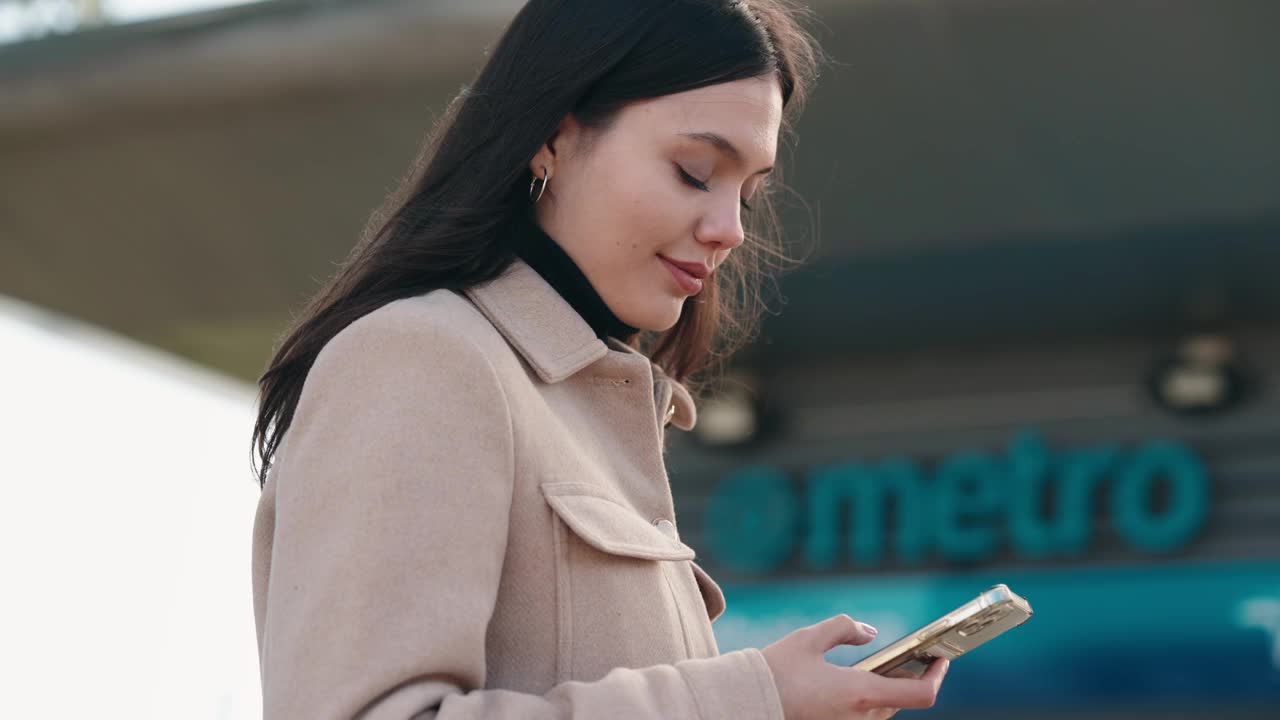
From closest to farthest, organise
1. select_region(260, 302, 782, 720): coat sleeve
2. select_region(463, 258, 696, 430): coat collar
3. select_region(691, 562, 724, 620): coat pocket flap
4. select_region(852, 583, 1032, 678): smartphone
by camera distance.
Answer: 1. select_region(260, 302, 782, 720): coat sleeve
2. select_region(852, 583, 1032, 678): smartphone
3. select_region(463, 258, 696, 430): coat collar
4. select_region(691, 562, 724, 620): coat pocket flap

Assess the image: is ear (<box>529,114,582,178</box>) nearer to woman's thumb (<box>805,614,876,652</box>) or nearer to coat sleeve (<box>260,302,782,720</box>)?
coat sleeve (<box>260,302,782,720</box>)

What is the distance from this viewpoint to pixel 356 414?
1386 mm

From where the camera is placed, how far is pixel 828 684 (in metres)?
1.41

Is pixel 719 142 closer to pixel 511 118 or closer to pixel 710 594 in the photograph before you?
pixel 511 118

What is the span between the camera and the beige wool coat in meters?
1.32

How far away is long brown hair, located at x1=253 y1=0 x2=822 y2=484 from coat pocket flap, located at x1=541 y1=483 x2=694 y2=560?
254 millimetres

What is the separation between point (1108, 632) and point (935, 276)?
1.95 meters

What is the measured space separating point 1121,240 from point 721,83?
530 cm

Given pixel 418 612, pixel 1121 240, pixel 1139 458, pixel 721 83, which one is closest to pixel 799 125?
pixel 1121 240

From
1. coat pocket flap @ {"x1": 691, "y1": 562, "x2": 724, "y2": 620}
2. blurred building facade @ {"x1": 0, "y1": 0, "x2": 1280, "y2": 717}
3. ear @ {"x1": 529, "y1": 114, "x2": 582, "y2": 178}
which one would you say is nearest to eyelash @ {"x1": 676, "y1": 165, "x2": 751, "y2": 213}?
ear @ {"x1": 529, "y1": 114, "x2": 582, "y2": 178}

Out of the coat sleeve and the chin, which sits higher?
the chin

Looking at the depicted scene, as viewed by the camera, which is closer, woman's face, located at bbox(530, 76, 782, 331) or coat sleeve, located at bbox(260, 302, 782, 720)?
coat sleeve, located at bbox(260, 302, 782, 720)

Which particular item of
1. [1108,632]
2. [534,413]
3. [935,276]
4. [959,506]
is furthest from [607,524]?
[959,506]

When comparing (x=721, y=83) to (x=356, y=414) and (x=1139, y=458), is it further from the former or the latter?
(x=1139, y=458)
